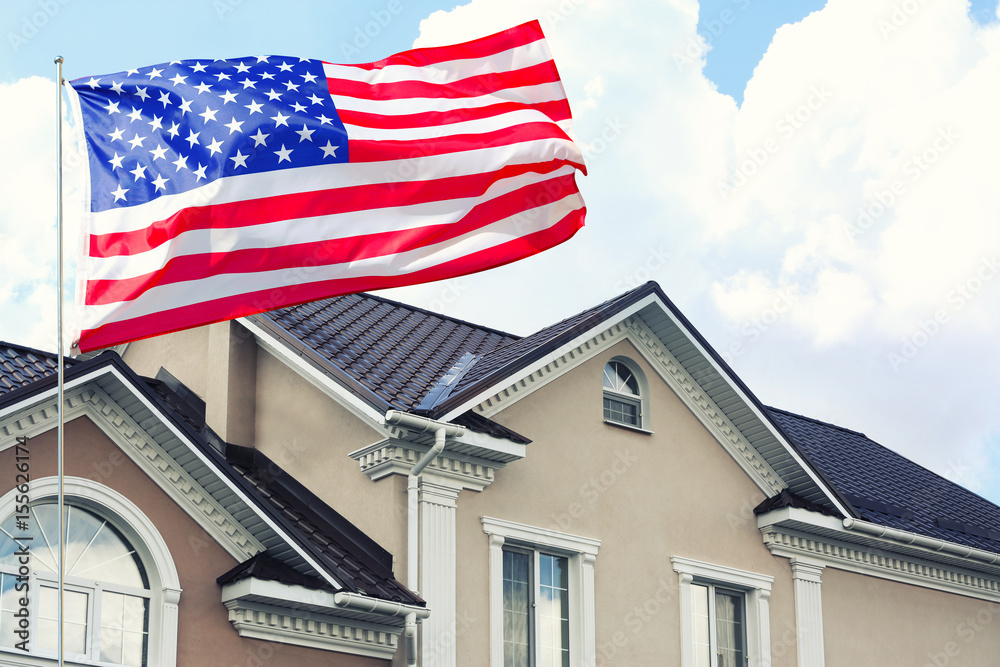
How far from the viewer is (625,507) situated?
695 inches

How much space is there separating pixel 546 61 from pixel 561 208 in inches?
62.5

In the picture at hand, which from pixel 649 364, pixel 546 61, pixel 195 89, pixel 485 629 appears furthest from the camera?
pixel 649 364

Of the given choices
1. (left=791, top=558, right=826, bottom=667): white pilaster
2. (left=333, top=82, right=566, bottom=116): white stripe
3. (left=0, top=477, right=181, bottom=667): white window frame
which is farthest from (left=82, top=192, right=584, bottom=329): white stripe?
(left=791, top=558, right=826, bottom=667): white pilaster

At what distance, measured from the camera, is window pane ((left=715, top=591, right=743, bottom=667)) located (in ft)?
59.8

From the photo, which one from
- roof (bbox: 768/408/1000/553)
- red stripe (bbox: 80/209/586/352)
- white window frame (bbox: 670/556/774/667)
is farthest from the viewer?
roof (bbox: 768/408/1000/553)

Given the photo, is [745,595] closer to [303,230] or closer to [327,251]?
[327,251]

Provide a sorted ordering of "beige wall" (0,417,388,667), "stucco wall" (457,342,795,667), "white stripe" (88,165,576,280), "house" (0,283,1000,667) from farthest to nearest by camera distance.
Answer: "stucco wall" (457,342,795,667) < "house" (0,283,1000,667) < "beige wall" (0,417,388,667) < "white stripe" (88,165,576,280)

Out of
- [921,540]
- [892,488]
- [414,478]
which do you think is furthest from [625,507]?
[892,488]

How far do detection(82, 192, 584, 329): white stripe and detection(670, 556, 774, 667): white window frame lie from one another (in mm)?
7374

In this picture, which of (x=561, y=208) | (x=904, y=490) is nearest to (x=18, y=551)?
(x=561, y=208)

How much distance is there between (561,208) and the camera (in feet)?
39.8

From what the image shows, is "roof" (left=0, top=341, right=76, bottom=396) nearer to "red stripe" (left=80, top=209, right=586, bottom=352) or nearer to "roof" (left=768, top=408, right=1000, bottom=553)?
"red stripe" (left=80, top=209, right=586, bottom=352)

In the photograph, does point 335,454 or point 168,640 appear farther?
point 335,454

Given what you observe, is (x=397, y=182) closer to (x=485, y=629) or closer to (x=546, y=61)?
(x=546, y=61)
